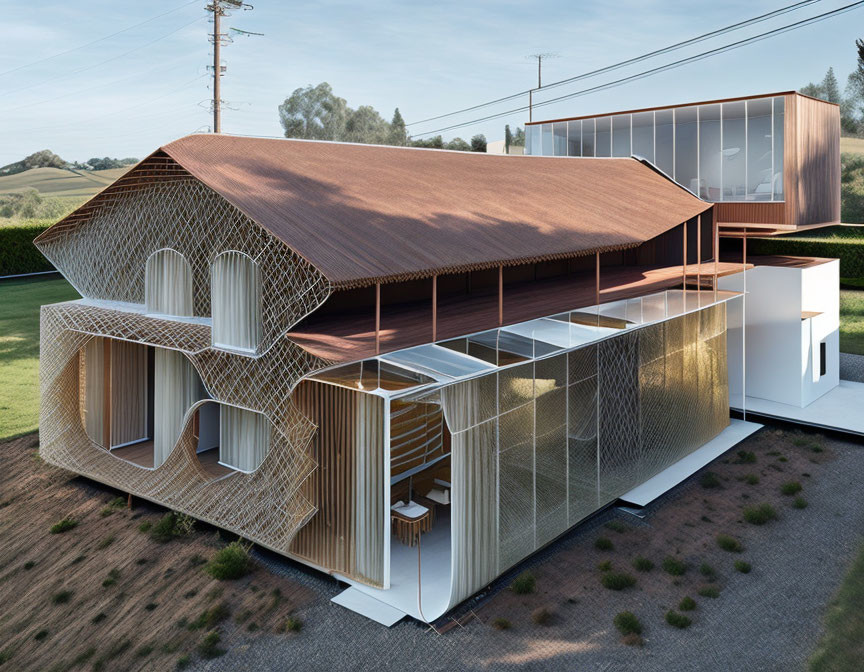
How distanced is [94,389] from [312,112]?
66.4 m

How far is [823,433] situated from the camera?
17.8 metres

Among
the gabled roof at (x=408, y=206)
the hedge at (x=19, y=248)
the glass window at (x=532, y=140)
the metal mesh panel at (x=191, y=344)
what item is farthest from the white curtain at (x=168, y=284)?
the hedge at (x=19, y=248)

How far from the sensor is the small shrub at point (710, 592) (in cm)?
1084

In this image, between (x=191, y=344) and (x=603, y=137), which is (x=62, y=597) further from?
(x=603, y=137)

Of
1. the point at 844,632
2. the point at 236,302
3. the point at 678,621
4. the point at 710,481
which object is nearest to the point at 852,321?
the point at 710,481

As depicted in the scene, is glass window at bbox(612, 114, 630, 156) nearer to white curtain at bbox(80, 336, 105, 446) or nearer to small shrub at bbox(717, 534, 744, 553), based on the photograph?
small shrub at bbox(717, 534, 744, 553)

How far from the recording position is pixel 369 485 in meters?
10.3

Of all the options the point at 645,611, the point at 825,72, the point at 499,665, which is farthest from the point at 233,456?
the point at 825,72

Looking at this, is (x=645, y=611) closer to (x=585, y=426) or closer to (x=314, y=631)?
(x=585, y=426)

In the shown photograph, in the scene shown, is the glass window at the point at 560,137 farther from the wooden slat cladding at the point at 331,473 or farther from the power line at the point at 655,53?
the wooden slat cladding at the point at 331,473

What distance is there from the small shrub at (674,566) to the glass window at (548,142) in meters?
15.8

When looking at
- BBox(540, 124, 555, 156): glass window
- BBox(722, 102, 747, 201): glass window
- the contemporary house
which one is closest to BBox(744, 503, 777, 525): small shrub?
the contemporary house

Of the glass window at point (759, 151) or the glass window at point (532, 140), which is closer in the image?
the glass window at point (759, 151)

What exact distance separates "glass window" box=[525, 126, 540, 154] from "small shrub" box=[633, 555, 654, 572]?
16.4 metres
